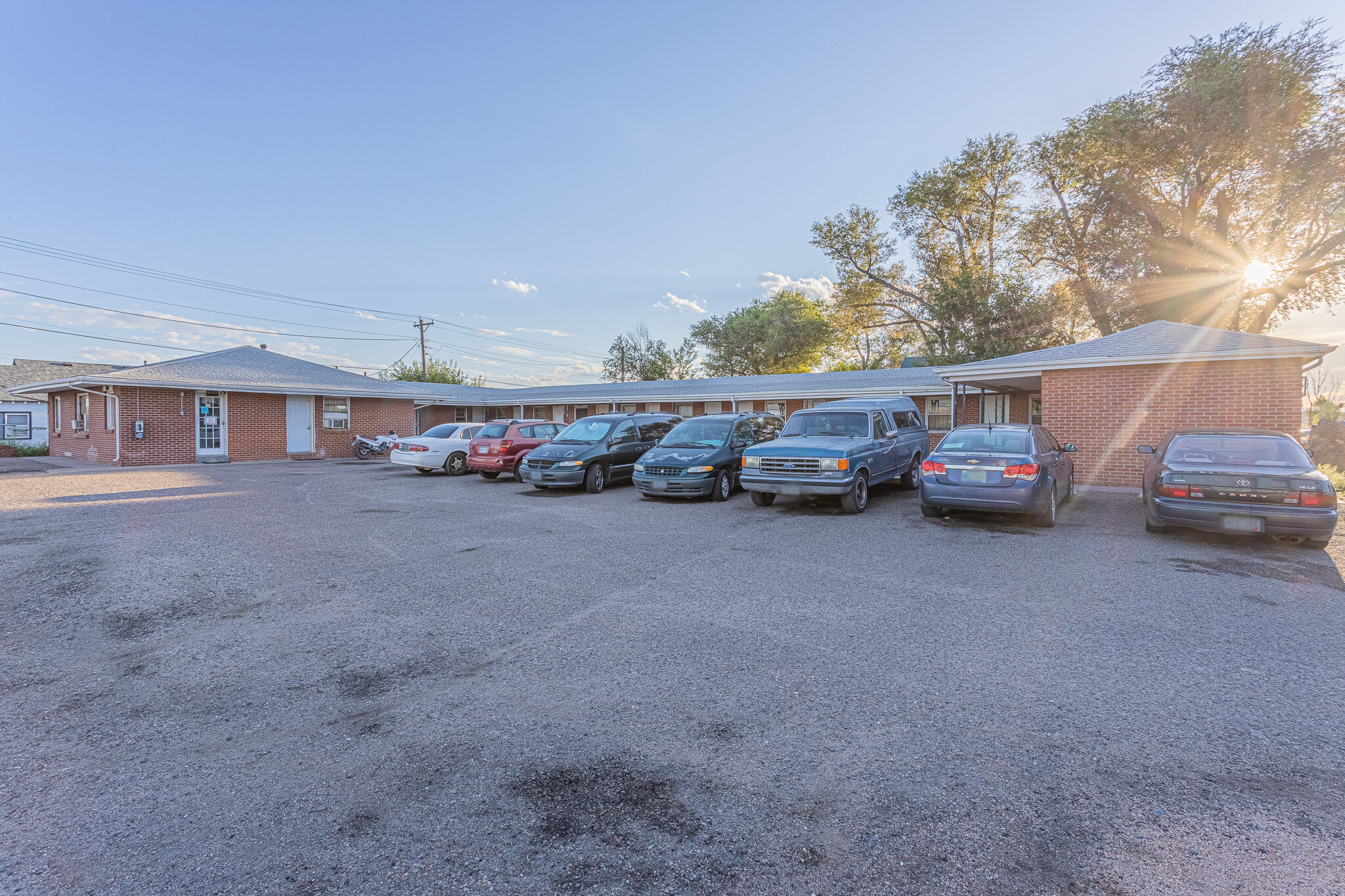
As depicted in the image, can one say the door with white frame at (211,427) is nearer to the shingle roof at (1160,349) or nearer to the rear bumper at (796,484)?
the rear bumper at (796,484)

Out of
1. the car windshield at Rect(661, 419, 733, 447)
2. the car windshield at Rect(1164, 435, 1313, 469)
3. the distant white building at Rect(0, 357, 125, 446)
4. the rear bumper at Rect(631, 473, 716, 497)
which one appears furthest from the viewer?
the distant white building at Rect(0, 357, 125, 446)

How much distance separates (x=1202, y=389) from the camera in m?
12.1

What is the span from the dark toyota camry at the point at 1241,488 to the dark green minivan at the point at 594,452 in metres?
8.56

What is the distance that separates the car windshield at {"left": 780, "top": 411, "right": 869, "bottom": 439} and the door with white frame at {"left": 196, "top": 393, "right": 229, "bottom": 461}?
Result: 67.7 ft

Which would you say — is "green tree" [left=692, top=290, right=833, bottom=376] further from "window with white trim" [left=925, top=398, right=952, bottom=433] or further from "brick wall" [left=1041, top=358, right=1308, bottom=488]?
"brick wall" [left=1041, top=358, right=1308, bottom=488]

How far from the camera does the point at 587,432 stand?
1384 centimetres

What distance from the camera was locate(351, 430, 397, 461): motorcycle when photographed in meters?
24.7

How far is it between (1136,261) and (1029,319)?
4.22 m

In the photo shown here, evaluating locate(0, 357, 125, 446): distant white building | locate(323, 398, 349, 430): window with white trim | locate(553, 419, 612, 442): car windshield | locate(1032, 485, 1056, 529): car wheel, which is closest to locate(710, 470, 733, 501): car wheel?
locate(553, 419, 612, 442): car windshield

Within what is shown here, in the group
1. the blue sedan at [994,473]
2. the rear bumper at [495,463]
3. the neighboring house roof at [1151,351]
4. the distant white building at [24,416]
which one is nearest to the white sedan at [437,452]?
the rear bumper at [495,463]

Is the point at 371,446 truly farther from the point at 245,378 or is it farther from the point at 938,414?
the point at 938,414

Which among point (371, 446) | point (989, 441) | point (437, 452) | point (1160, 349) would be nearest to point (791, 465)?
point (989, 441)

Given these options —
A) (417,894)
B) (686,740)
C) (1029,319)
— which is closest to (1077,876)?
(686,740)

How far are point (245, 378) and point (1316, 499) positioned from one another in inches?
1089
